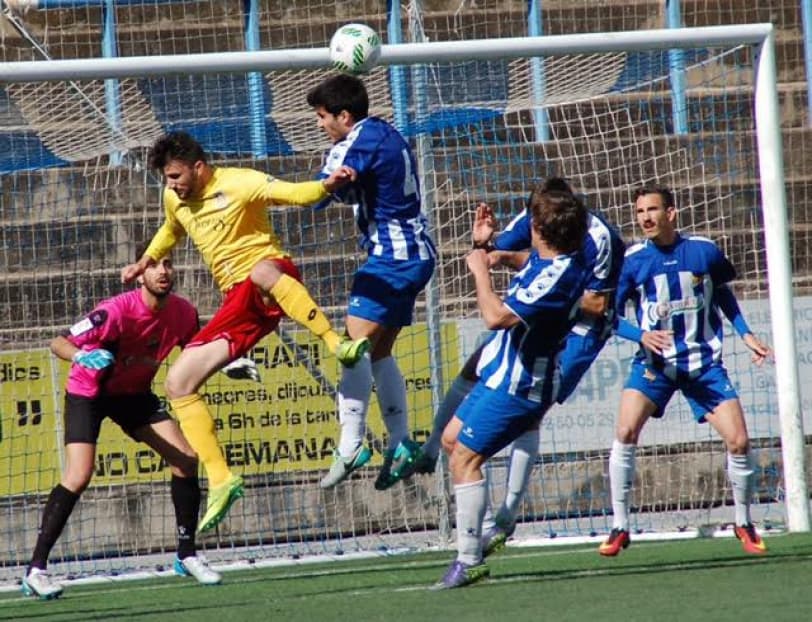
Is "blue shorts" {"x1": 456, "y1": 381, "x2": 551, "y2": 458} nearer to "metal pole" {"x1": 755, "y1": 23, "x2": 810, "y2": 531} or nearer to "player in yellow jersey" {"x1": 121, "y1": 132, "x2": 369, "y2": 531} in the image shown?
"player in yellow jersey" {"x1": 121, "y1": 132, "x2": 369, "y2": 531}

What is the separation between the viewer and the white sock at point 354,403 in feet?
29.0

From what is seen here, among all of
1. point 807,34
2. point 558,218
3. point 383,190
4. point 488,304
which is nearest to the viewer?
point 488,304

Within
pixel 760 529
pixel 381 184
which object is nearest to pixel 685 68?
pixel 760 529

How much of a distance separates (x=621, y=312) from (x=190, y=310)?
2.57 meters

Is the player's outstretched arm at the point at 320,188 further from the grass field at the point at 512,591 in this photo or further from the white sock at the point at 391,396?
the grass field at the point at 512,591

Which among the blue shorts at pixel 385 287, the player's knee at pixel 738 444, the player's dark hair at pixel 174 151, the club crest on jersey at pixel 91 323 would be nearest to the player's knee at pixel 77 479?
the club crest on jersey at pixel 91 323

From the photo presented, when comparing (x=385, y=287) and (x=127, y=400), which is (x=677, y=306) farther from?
(x=127, y=400)

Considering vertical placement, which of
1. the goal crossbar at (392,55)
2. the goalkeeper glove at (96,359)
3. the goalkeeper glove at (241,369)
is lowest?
the goalkeeper glove at (241,369)

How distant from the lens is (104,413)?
10.1 metres

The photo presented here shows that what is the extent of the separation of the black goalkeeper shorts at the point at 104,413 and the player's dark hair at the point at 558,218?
326cm

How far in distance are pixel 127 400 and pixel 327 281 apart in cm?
270

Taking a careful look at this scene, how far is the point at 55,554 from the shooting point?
39.4 ft

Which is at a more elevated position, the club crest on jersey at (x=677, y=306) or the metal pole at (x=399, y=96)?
the metal pole at (x=399, y=96)

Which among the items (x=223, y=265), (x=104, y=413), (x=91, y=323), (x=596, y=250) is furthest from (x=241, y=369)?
(x=596, y=250)
